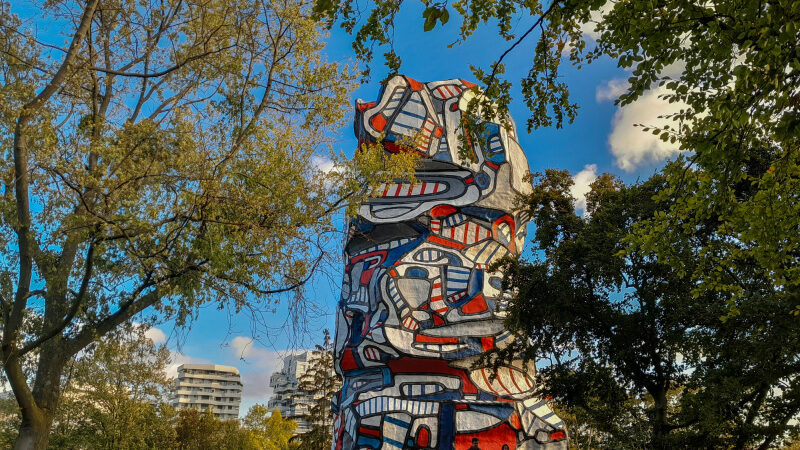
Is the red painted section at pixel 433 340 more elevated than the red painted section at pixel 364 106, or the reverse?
the red painted section at pixel 364 106

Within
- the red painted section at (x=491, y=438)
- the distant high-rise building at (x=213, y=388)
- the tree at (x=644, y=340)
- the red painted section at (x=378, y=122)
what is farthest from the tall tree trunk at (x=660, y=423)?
the distant high-rise building at (x=213, y=388)

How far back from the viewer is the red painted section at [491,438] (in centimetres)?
1345

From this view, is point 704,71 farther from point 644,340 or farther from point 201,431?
point 201,431

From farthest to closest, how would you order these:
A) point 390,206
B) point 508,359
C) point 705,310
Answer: point 390,206 < point 508,359 < point 705,310

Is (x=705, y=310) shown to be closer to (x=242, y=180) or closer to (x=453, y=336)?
(x=453, y=336)

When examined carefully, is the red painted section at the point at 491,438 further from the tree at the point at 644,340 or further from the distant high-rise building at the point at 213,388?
the distant high-rise building at the point at 213,388

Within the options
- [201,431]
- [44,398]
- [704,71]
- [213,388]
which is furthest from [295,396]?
[213,388]

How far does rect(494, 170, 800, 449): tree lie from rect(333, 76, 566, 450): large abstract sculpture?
121 centimetres

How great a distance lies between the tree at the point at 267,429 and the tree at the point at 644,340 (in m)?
17.9

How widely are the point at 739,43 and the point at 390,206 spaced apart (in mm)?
11345

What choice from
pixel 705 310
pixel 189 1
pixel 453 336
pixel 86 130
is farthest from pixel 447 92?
pixel 86 130

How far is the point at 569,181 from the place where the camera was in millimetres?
15023

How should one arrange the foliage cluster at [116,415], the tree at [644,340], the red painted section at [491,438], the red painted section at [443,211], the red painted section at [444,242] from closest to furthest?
the tree at [644,340]
the red painted section at [491,438]
the red painted section at [444,242]
the red painted section at [443,211]
the foliage cluster at [116,415]

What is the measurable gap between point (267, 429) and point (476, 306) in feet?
58.6
